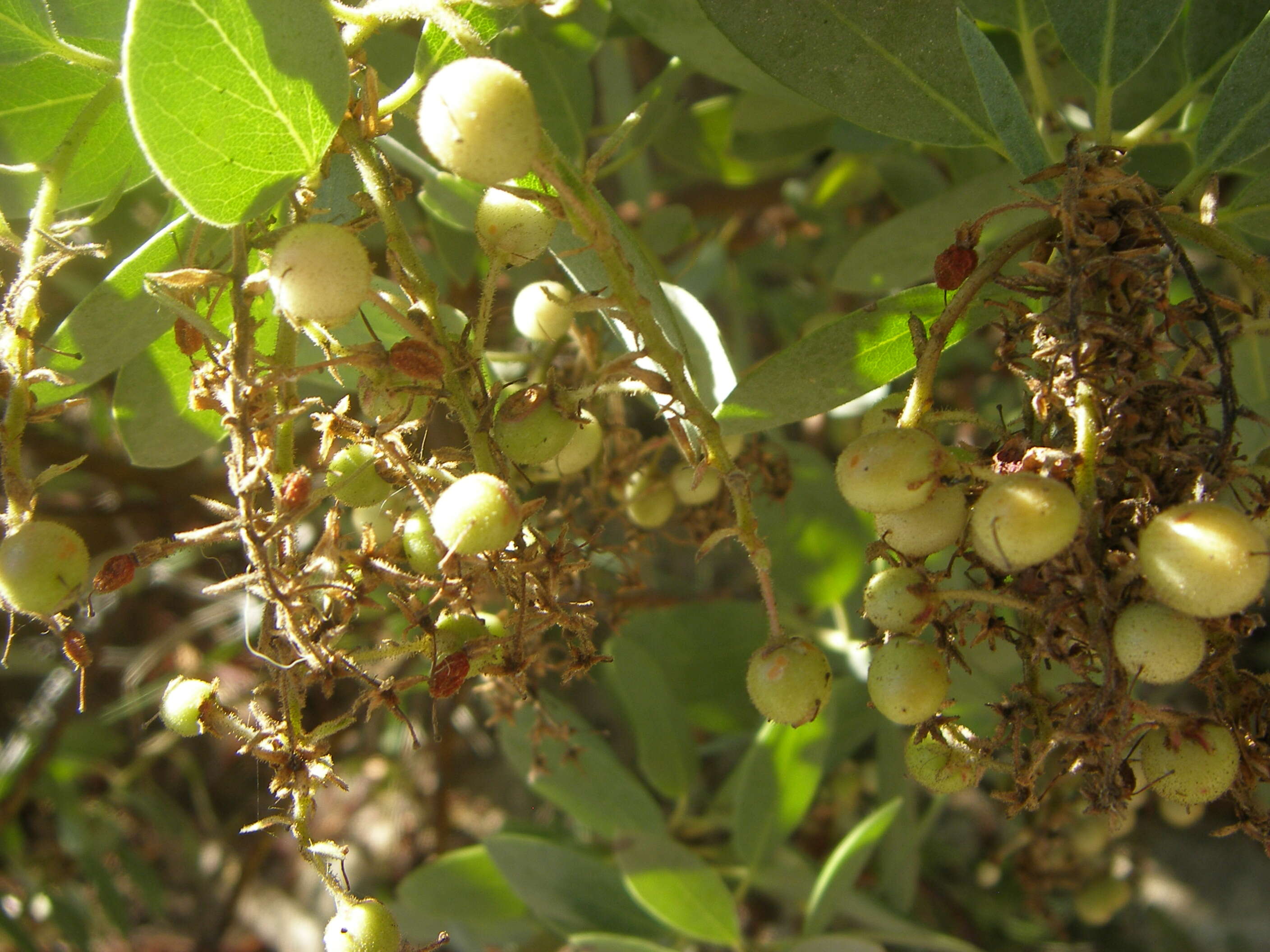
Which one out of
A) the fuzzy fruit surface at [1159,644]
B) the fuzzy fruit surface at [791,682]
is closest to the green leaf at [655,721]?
the fuzzy fruit surface at [791,682]

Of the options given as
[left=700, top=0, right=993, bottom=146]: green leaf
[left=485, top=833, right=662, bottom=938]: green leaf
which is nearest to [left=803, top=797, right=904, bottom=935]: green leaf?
[left=485, top=833, right=662, bottom=938]: green leaf

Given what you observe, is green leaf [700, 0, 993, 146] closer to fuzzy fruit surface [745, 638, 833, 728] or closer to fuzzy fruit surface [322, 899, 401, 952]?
fuzzy fruit surface [745, 638, 833, 728]

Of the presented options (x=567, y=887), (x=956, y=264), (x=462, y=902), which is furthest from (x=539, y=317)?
(x=462, y=902)

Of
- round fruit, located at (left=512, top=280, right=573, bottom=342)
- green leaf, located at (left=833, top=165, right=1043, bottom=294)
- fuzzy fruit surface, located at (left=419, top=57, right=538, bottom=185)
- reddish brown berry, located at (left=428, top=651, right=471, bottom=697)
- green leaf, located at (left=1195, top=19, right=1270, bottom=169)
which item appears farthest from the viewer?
green leaf, located at (left=833, top=165, right=1043, bottom=294)

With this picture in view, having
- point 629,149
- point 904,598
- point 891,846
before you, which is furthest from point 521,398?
point 891,846

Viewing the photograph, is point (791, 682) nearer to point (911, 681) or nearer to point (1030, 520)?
point (911, 681)

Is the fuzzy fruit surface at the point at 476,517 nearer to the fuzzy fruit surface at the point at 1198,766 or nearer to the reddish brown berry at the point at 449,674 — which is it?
the reddish brown berry at the point at 449,674
